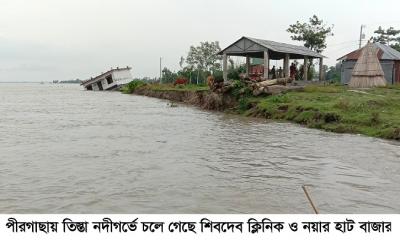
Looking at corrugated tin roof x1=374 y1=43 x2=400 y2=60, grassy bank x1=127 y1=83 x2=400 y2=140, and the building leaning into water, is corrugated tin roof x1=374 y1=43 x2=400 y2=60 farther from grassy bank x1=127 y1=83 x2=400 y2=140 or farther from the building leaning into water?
the building leaning into water

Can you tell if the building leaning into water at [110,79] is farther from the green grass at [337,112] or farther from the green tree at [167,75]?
the green grass at [337,112]

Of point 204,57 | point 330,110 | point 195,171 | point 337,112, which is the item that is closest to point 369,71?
point 330,110

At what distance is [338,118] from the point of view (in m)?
14.1

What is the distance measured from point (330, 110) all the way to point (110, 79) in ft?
152

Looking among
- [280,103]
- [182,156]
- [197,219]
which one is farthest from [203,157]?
[280,103]

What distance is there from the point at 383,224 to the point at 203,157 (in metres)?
5.21

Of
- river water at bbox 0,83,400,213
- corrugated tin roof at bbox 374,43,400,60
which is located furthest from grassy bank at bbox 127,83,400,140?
corrugated tin roof at bbox 374,43,400,60

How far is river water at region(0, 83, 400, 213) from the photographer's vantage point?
5.89 meters

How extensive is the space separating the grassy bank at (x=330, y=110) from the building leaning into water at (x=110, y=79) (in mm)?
38146

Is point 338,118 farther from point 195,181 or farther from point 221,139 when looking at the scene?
point 195,181

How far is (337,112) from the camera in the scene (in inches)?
571

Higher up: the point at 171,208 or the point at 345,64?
the point at 345,64

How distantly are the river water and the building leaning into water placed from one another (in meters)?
43.9

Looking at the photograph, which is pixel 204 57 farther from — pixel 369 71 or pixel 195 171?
pixel 195 171
